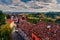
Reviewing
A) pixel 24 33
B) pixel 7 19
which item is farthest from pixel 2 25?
pixel 24 33

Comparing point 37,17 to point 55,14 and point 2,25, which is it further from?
point 2,25

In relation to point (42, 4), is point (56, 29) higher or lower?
lower

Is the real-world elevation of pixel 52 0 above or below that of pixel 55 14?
above

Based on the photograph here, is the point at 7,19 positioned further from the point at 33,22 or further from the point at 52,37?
the point at 52,37

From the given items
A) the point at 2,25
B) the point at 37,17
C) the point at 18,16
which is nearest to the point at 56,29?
the point at 37,17

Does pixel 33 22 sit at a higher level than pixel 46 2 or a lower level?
lower

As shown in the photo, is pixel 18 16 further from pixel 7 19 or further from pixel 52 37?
pixel 52 37

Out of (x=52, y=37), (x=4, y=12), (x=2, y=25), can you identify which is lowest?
(x=52, y=37)

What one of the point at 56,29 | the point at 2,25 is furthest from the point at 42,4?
the point at 2,25
